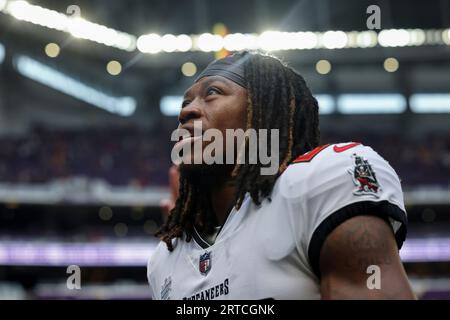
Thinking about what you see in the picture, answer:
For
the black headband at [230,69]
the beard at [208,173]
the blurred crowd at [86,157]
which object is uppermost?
the blurred crowd at [86,157]

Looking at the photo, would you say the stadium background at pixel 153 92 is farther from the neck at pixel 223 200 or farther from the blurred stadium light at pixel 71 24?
the neck at pixel 223 200

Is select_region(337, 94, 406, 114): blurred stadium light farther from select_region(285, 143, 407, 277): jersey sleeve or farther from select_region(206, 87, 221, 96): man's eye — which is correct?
select_region(285, 143, 407, 277): jersey sleeve

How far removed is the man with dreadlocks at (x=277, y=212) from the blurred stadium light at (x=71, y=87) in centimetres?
2522

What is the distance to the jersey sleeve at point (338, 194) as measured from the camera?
1601 mm

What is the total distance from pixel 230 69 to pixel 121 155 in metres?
22.3

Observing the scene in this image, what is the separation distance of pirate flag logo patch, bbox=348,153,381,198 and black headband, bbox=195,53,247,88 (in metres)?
0.64

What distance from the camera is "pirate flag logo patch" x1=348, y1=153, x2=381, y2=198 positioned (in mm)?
1623

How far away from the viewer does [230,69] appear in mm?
2264

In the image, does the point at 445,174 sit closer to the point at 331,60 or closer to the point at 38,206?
the point at 331,60

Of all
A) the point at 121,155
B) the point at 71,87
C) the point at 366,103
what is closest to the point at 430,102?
the point at 366,103

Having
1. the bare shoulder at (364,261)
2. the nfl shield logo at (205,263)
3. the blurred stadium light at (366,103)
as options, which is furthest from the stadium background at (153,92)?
the bare shoulder at (364,261)

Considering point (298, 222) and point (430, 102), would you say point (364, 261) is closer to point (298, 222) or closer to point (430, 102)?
point (298, 222)
